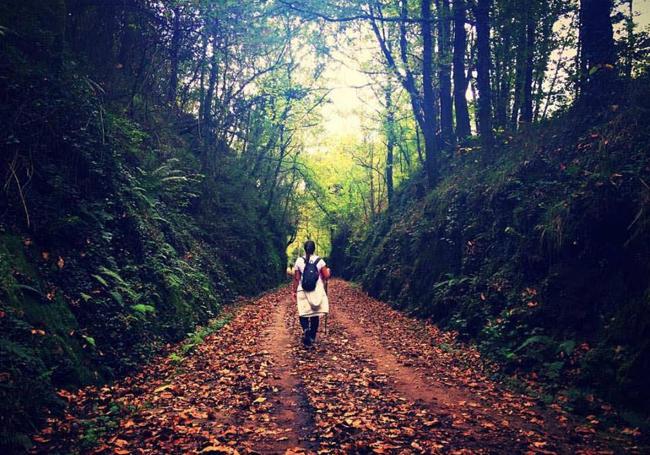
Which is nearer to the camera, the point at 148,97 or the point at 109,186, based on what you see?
the point at 109,186

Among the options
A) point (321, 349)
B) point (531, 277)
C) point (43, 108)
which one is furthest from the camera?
point (321, 349)

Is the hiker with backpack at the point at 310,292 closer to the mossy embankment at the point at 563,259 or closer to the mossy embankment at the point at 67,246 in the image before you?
the mossy embankment at the point at 67,246

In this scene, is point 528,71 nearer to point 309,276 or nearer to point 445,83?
point 445,83

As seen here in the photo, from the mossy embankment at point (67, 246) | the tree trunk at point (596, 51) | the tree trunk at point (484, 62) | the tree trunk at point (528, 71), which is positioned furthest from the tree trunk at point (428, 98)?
the mossy embankment at point (67, 246)

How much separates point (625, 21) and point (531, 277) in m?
7.70

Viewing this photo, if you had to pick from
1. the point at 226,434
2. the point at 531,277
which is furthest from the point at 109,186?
the point at 531,277

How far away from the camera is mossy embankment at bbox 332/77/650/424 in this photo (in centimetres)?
599

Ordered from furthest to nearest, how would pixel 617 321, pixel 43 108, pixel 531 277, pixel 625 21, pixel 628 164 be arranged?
pixel 625 21
pixel 531 277
pixel 43 108
pixel 628 164
pixel 617 321

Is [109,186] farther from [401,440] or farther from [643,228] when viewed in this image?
[643,228]

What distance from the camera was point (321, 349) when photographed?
9.25m

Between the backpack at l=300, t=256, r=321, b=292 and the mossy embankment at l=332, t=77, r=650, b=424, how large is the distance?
3959 mm

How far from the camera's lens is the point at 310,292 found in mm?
9531

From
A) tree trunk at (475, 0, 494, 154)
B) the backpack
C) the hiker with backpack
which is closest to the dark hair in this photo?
the hiker with backpack

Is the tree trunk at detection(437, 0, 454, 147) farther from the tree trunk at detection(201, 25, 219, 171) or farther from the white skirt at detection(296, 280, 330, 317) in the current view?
the white skirt at detection(296, 280, 330, 317)
